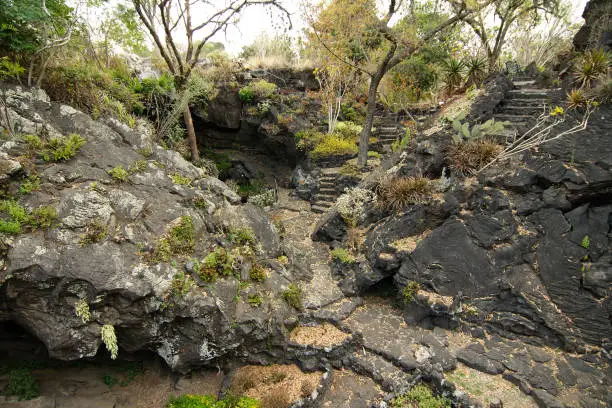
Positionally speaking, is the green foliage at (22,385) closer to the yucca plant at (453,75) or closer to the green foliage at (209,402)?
the green foliage at (209,402)

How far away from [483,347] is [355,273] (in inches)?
141

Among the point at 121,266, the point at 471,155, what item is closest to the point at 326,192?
the point at 471,155

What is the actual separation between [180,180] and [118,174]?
160cm

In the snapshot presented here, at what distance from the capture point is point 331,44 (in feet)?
47.5

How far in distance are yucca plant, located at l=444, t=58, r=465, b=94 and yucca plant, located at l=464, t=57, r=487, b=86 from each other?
36cm

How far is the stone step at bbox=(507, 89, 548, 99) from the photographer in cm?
1086

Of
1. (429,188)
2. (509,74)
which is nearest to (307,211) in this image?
(429,188)

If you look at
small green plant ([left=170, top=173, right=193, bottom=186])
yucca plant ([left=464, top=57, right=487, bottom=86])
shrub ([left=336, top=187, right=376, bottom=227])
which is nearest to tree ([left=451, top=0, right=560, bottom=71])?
yucca plant ([left=464, top=57, right=487, bottom=86])

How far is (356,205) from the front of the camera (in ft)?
33.3

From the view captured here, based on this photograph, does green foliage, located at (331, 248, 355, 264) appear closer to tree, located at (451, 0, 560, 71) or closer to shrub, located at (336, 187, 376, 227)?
shrub, located at (336, 187, 376, 227)

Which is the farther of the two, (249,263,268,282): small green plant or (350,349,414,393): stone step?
(249,263,268,282): small green plant

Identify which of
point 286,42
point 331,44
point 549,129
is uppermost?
point 286,42

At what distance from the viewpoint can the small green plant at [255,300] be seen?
722 centimetres

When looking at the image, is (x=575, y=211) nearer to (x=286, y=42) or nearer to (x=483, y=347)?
(x=483, y=347)
